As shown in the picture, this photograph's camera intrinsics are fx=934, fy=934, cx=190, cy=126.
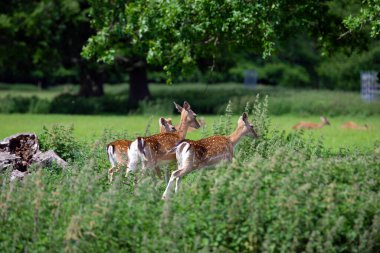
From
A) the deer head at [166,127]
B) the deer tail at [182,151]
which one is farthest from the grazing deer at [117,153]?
the deer head at [166,127]

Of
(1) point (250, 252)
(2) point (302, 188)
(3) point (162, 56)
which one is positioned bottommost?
(1) point (250, 252)

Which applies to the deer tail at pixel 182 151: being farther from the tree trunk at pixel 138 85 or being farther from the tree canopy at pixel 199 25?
the tree trunk at pixel 138 85

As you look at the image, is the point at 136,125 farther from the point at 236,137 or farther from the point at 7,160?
the point at 7,160

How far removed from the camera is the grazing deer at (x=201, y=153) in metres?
12.7

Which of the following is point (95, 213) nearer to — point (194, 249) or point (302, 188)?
point (194, 249)

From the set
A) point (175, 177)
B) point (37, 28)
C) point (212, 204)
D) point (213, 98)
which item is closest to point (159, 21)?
point (175, 177)

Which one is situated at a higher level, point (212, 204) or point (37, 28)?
point (37, 28)

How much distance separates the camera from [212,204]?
879 cm

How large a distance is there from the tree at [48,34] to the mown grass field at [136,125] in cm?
329

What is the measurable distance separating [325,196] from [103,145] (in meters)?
6.75

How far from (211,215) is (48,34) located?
2806 centimetres

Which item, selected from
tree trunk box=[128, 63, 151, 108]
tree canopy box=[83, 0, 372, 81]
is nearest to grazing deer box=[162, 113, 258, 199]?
tree canopy box=[83, 0, 372, 81]

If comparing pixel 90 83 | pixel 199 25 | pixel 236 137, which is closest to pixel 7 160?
pixel 236 137

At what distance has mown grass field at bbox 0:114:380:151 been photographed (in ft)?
75.5
